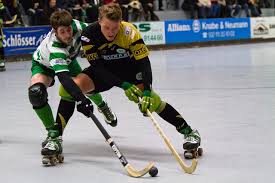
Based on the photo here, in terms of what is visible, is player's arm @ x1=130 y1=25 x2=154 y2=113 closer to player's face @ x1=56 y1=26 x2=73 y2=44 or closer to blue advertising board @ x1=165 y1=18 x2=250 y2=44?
player's face @ x1=56 y1=26 x2=73 y2=44

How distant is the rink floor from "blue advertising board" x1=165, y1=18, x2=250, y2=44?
8.84m

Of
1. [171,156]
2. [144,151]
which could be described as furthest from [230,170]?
[144,151]

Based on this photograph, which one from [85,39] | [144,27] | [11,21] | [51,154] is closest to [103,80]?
[85,39]

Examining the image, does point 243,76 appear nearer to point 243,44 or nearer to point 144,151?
point 144,151

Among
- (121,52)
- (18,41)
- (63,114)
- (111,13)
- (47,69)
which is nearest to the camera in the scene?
(111,13)

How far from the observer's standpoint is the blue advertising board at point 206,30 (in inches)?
683

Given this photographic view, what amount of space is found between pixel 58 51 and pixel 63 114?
483mm

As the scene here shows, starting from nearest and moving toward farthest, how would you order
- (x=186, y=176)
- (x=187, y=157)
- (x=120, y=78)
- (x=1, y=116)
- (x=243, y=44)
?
1. (x=186, y=176)
2. (x=187, y=157)
3. (x=120, y=78)
4. (x=1, y=116)
5. (x=243, y=44)

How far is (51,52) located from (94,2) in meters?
11.8

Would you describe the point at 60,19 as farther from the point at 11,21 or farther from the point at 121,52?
the point at 11,21

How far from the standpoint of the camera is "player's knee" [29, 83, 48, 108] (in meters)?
4.09

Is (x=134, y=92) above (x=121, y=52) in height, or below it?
below

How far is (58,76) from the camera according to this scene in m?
4.00

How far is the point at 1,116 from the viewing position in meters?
5.97
